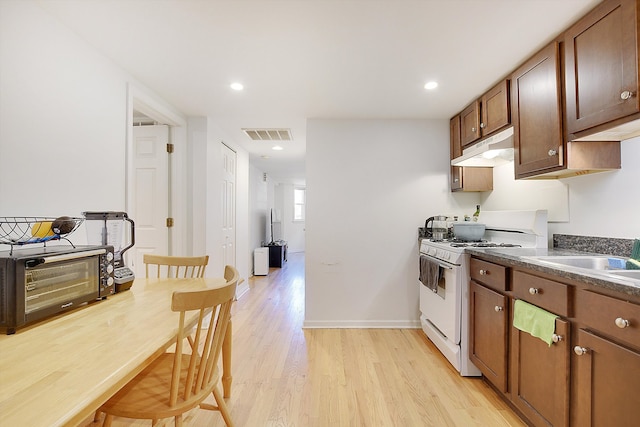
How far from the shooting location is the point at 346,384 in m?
2.17

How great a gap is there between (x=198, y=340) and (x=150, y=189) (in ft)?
8.31

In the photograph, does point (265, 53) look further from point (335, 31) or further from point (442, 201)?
point (442, 201)

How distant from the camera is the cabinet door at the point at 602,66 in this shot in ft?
4.61

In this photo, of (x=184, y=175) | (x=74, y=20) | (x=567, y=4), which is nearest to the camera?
(x=567, y=4)

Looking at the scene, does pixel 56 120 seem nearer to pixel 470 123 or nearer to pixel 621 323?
pixel 621 323

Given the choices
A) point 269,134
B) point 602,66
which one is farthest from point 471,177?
point 269,134

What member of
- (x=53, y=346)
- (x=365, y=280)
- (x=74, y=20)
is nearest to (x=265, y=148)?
(x=365, y=280)

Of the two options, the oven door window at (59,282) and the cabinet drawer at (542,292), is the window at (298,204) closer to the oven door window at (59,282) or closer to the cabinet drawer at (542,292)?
the cabinet drawer at (542,292)

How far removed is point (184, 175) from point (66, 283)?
2.14 m

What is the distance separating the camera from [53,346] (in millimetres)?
937

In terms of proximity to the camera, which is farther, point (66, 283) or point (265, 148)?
point (265, 148)

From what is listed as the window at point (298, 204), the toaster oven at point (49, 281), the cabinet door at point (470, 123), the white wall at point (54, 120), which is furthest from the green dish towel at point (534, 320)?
the window at point (298, 204)

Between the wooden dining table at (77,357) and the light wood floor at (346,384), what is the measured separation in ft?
3.15

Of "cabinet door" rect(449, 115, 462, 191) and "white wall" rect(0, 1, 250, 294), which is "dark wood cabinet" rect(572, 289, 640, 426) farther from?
"white wall" rect(0, 1, 250, 294)
